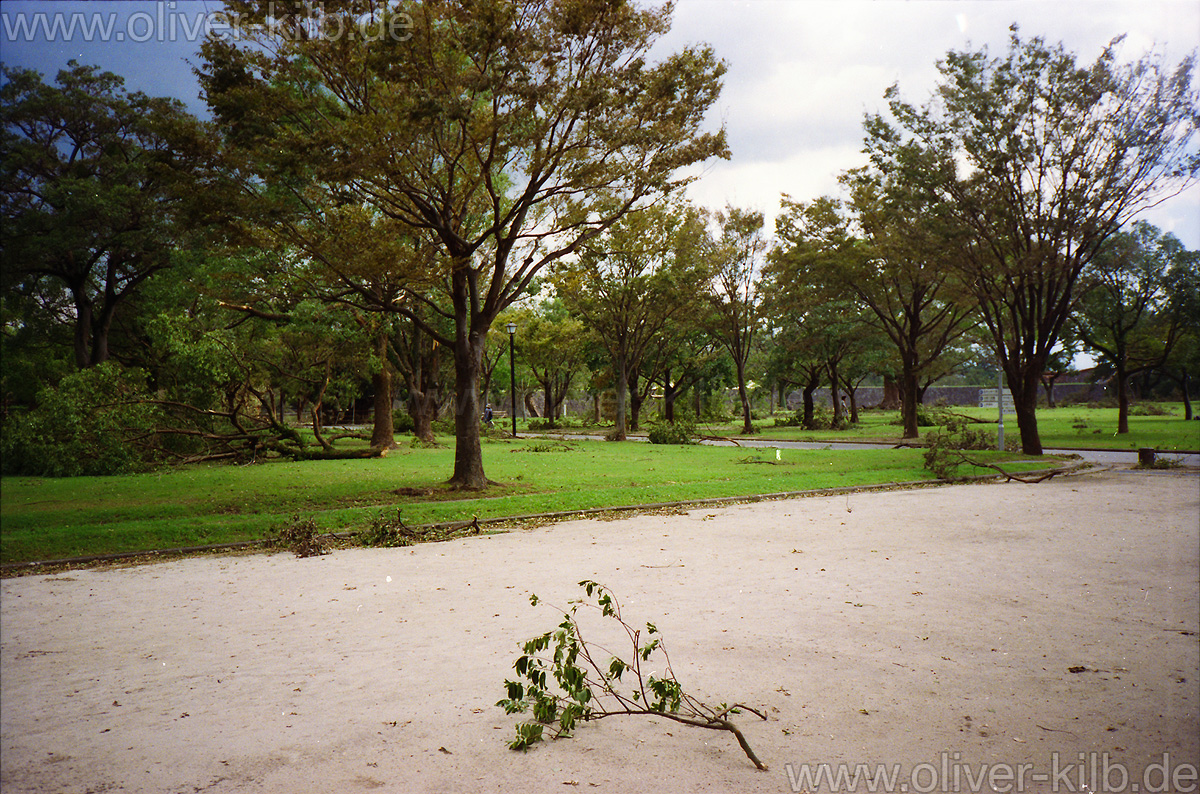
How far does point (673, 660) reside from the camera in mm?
4766

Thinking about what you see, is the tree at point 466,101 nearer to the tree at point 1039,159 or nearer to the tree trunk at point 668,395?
the tree at point 1039,159

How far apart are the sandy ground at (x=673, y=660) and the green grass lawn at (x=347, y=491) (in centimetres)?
167

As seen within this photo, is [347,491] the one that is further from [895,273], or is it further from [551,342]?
[551,342]

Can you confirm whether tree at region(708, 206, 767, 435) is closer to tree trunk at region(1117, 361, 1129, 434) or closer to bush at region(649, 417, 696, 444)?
bush at region(649, 417, 696, 444)

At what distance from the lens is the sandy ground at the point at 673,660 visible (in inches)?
135

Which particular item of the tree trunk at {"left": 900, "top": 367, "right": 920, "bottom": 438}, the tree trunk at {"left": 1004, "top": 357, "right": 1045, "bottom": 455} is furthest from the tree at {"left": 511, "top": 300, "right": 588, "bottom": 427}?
the tree trunk at {"left": 1004, "top": 357, "right": 1045, "bottom": 455}

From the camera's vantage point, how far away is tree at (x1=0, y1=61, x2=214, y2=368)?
77.2 feet

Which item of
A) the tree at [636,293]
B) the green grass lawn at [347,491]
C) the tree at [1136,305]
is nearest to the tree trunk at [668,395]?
the tree at [636,293]

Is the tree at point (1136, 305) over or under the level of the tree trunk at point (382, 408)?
over

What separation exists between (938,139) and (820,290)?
12.0 metres

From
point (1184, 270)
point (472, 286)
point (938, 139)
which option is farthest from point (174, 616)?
point (1184, 270)

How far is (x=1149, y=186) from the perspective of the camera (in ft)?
58.6

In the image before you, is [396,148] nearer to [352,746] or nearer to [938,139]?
[352,746]

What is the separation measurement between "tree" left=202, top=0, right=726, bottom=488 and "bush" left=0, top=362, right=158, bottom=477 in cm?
716
